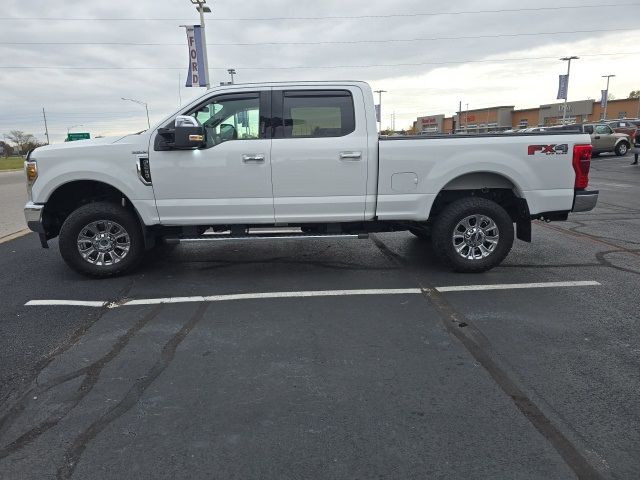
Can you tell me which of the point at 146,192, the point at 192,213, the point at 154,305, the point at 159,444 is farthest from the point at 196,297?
the point at 159,444

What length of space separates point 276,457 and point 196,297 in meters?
2.89

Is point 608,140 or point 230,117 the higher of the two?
point 230,117

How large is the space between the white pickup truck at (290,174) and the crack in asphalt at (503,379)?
3.60ft

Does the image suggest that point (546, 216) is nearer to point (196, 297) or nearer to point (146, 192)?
point (196, 297)

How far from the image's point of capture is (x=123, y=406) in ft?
10.1

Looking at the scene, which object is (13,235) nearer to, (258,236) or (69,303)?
(69,303)

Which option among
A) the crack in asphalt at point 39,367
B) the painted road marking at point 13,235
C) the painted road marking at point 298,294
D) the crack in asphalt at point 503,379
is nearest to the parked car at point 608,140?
the painted road marking at point 298,294

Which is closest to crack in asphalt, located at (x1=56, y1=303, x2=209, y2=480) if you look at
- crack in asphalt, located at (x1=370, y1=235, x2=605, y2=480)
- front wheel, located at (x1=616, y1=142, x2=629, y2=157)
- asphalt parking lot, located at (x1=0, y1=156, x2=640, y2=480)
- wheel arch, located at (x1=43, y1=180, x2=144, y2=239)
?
asphalt parking lot, located at (x1=0, y1=156, x2=640, y2=480)

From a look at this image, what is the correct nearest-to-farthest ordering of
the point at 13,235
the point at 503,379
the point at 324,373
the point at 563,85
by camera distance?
1. the point at 503,379
2. the point at 324,373
3. the point at 13,235
4. the point at 563,85

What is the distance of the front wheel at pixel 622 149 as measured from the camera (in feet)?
91.6

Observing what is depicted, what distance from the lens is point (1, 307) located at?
16.4 ft

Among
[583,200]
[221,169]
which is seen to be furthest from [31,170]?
[583,200]

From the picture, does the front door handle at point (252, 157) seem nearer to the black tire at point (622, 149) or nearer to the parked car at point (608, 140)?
the parked car at point (608, 140)

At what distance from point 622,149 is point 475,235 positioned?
90.5 ft
